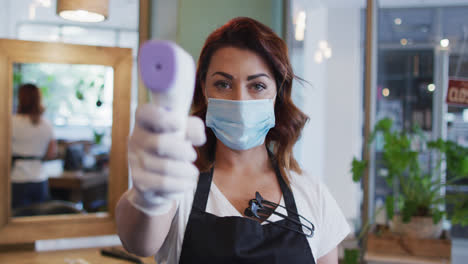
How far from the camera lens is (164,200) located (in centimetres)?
70

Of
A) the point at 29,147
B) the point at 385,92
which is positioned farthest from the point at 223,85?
the point at 385,92

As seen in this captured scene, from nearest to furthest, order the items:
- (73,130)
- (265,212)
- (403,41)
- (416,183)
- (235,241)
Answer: (235,241) → (265,212) → (73,130) → (416,183) → (403,41)

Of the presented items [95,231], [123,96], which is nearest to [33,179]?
[95,231]

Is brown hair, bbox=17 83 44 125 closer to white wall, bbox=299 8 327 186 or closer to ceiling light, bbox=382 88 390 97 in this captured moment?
white wall, bbox=299 8 327 186

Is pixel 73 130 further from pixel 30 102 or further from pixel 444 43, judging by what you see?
pixel 444 43

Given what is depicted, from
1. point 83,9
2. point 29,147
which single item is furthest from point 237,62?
point 29,147

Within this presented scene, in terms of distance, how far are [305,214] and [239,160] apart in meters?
0.28

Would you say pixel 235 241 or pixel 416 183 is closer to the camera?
pixel 235 241

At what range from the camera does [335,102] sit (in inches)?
108

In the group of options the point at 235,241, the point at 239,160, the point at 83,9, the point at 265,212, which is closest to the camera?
the point at 235,241

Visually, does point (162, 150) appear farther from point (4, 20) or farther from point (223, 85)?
point (4, 20)

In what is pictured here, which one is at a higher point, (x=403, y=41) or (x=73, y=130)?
(x=403, y=41)

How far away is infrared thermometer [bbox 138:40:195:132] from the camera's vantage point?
1.94 ft

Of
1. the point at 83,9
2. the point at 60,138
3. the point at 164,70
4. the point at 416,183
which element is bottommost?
the point at 416,183
